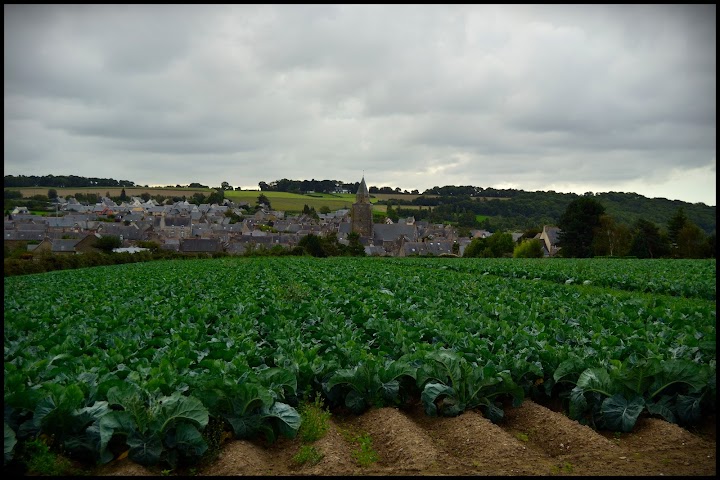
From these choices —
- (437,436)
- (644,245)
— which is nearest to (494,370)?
(437,436)

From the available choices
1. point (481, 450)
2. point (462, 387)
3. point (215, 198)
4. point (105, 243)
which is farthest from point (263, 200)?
point (481, 450)

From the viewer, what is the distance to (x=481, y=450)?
5.72 metres

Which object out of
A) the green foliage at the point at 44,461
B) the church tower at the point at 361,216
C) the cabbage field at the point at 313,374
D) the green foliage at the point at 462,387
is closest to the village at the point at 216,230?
the church tower at the point at 361,216

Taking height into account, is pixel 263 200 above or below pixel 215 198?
below

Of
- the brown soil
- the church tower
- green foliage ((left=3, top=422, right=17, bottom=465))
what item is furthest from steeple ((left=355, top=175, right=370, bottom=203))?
green foliage ((left=3, top=422, right=17, bottom=465))

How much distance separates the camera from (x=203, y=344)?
9.38 metres

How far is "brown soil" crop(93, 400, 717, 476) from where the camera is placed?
5199mm

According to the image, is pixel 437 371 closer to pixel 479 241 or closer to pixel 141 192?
Result: pixel 479 241

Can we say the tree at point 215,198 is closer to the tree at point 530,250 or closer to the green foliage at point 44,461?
the tree at point 530,250

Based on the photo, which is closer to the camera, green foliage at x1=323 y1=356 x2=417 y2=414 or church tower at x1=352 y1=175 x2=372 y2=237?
green foliage at x1=323 y1=356 x2=417 y2=414

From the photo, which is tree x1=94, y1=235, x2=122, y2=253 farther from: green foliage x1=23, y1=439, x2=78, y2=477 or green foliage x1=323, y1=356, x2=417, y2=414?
green foliage x1=23, y1=439, x2=78, y2=477

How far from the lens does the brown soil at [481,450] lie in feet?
17.1

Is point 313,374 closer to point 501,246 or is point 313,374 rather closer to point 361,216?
point 501,246

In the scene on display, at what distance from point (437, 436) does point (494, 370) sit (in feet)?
4.40
